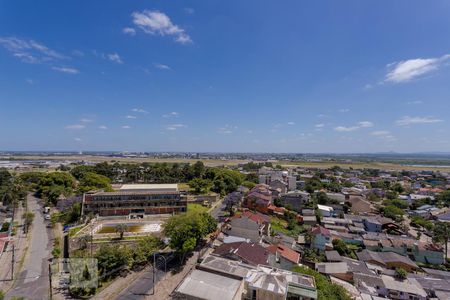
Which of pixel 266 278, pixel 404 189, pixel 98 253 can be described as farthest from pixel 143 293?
pixel 404 189

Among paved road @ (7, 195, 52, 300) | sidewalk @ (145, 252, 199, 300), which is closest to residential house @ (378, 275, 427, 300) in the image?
sidewalk @ (145, 252, 199, 300)

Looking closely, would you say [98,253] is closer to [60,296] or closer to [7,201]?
[60,296]

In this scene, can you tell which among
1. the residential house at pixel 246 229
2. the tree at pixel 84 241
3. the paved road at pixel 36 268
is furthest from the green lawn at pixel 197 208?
the paved road at pixel 36 268

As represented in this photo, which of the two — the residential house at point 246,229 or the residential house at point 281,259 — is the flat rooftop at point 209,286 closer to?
the residential house at point 281,259

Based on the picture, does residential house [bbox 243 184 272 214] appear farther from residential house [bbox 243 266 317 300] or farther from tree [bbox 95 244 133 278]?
tree [bbox 95 244 133 278]

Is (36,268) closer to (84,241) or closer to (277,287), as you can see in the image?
(84,241)

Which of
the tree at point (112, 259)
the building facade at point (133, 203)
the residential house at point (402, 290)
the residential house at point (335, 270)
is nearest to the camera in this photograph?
the residential house at point (402, 290)

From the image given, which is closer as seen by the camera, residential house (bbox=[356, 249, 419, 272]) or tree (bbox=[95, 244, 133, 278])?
tree (bbox=[95, 244, 133, 278])

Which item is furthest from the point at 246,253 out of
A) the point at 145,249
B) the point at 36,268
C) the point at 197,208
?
the point at 36,268
